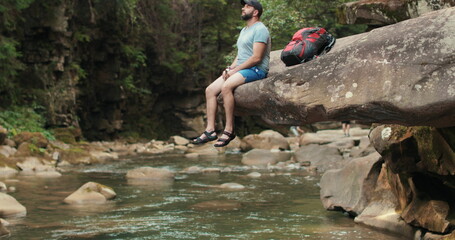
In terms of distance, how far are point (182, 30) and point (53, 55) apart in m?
11.3

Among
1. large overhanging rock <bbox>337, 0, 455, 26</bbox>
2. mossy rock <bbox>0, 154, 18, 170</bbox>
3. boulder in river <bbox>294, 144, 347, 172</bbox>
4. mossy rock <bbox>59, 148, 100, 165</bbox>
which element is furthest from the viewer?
mossy rock <bbox>59, 148, 100, 165</bbox>

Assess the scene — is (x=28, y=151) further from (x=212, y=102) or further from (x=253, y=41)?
(x=253, y=41)

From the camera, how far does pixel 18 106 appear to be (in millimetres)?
22500

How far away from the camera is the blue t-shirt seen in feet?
19.8

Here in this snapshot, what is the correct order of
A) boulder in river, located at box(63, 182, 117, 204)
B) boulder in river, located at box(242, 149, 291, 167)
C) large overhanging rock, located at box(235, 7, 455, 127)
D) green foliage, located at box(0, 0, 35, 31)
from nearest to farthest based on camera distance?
1. large overhanging rock, located at box(235, 7, 455, 127)
2. boulder in river, located at box(63, 182, 117, 204)
3. green foliage, located at box(0, 0, 35, 31)
4. boulder in river, located at box(242, 149, 291, 167)

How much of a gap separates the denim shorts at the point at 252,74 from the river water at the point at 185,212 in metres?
3.48

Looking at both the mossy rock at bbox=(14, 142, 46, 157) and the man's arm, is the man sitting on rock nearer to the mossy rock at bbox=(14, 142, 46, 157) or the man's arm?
the man's arm

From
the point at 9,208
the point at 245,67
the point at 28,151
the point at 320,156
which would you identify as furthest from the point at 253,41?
the point at 320,156

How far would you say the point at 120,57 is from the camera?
3080cm

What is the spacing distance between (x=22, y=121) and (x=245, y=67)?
56.0ft

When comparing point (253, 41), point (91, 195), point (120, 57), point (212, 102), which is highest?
point (120, 57)

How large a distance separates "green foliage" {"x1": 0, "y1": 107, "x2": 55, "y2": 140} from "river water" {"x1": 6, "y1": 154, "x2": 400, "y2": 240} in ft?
17.1

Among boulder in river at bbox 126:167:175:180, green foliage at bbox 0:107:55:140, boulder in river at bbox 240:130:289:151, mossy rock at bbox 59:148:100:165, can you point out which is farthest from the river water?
boulder in river at bbox 240:130:289:151

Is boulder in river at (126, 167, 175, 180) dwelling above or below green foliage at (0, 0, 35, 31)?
below
